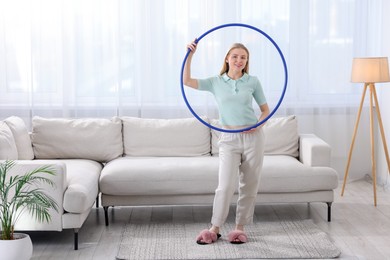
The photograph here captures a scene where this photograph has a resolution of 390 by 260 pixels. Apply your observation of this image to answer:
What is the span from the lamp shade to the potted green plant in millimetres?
2627

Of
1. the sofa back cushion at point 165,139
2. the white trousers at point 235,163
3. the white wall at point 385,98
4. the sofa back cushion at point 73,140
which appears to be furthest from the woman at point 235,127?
the white wall at point 385,98

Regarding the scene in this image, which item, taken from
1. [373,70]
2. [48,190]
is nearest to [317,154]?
[373,70]

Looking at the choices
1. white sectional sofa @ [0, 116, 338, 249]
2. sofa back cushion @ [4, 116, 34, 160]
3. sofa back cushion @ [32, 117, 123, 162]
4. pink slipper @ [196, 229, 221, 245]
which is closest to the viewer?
pink slipper @ [196, 229, 221, 245]

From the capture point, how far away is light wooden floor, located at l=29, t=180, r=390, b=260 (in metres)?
4.42

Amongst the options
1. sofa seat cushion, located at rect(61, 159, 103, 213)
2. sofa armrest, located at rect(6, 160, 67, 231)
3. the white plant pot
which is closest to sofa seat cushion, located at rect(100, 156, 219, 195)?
sofa seat cushion, located at rect(61, 159, 103, 213)

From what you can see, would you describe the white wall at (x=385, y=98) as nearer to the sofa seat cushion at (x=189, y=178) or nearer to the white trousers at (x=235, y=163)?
the sofa seat cushion at (x=189, y=178)

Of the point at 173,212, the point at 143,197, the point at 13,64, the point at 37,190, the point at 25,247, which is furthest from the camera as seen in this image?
the point at 13,64

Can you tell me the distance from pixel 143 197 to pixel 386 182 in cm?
239

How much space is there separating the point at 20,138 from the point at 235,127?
1.71 meters

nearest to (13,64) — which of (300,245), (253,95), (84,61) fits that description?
(84,61)

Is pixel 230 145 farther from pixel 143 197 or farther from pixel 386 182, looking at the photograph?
pixel 386 182

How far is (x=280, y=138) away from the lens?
573 cm

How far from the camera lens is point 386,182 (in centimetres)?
643

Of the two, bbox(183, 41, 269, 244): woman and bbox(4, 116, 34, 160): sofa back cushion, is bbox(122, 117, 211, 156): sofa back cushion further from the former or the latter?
bbox(183, 41, 269, 244): woman
